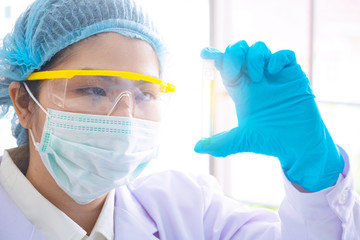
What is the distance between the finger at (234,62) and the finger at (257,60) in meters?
0.02

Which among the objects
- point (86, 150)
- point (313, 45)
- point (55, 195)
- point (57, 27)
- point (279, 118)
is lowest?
point (55, 195)

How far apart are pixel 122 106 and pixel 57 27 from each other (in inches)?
13.9

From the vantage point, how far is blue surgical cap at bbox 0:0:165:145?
1250mm

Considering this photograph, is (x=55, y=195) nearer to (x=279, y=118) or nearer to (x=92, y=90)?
(x=92, y=90)

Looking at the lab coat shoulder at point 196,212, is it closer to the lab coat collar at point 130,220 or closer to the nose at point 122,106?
the lab coat collar at point 130,220

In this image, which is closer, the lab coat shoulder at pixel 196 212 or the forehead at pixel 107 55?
the forehead at pixel 107 55

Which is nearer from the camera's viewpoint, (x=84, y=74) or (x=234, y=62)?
(x=234, y=62)

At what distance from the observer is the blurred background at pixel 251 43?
2258mm

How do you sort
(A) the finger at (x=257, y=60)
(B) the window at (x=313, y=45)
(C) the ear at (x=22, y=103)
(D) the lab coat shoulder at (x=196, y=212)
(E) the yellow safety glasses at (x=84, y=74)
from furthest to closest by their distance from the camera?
(B) the window at (x=313, y=45) < (D) the lab coat shoulder at (x=196, y=212) < (C) the ear at (x=22, y=103) < (E) the yellow safety glasses at (x=84, y=74) < (A) the finger at (x=257, y=60)

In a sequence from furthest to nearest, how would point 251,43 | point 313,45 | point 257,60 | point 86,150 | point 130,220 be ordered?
point 251,43
point 313,45
point 130,220
point 86,150
point 257,60

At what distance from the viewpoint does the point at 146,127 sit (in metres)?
1.32

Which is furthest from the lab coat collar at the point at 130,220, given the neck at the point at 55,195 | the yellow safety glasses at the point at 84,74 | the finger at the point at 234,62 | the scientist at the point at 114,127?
the finger at the point at 234,62

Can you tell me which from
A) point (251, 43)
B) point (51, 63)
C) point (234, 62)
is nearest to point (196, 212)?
point (234, 62)

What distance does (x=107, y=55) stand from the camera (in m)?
1.23
